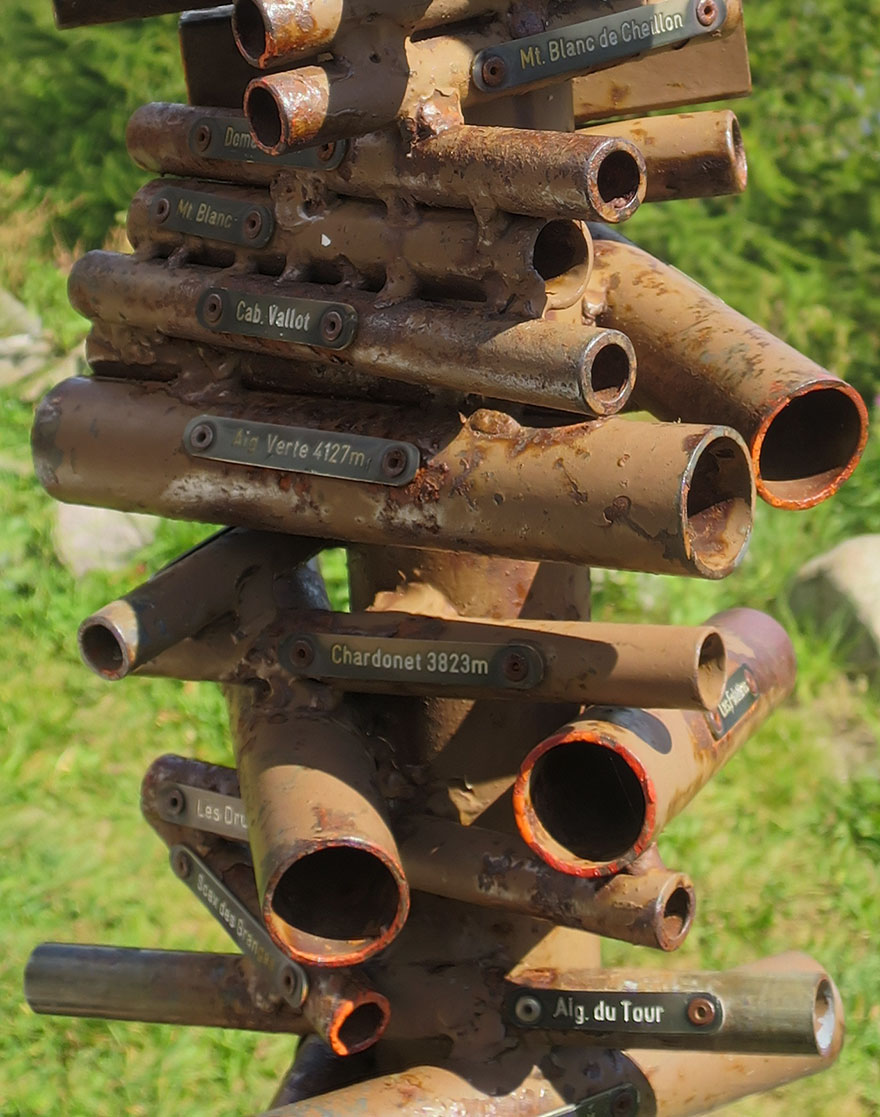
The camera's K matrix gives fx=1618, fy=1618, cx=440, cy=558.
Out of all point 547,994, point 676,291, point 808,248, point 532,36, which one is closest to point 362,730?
point 547,994

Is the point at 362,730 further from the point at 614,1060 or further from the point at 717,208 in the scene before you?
the point at 717,208

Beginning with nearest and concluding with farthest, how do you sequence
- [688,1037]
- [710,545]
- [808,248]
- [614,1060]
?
[710,545], [688,1037], [614,1060], [808,248]

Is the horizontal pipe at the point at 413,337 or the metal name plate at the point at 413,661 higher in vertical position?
the horizontal pipe at the point at 413,337

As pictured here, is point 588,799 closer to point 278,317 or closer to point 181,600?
point 181,600

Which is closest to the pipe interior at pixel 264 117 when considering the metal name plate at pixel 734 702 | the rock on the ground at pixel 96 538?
the metal name plate at pixel 734 702

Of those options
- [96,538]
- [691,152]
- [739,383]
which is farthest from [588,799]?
[96,538]

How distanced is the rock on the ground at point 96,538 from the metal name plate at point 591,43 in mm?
5504

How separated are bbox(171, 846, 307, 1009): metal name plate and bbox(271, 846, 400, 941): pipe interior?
262 millimetres

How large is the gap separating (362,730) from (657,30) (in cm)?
142

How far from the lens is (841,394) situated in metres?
2.88

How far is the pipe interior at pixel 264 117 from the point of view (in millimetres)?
2510

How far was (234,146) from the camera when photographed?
306cm

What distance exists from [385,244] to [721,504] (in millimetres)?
734

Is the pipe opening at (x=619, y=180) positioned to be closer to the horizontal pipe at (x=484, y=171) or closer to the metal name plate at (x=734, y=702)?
the horizontal pipe at (x=484, y=171)
